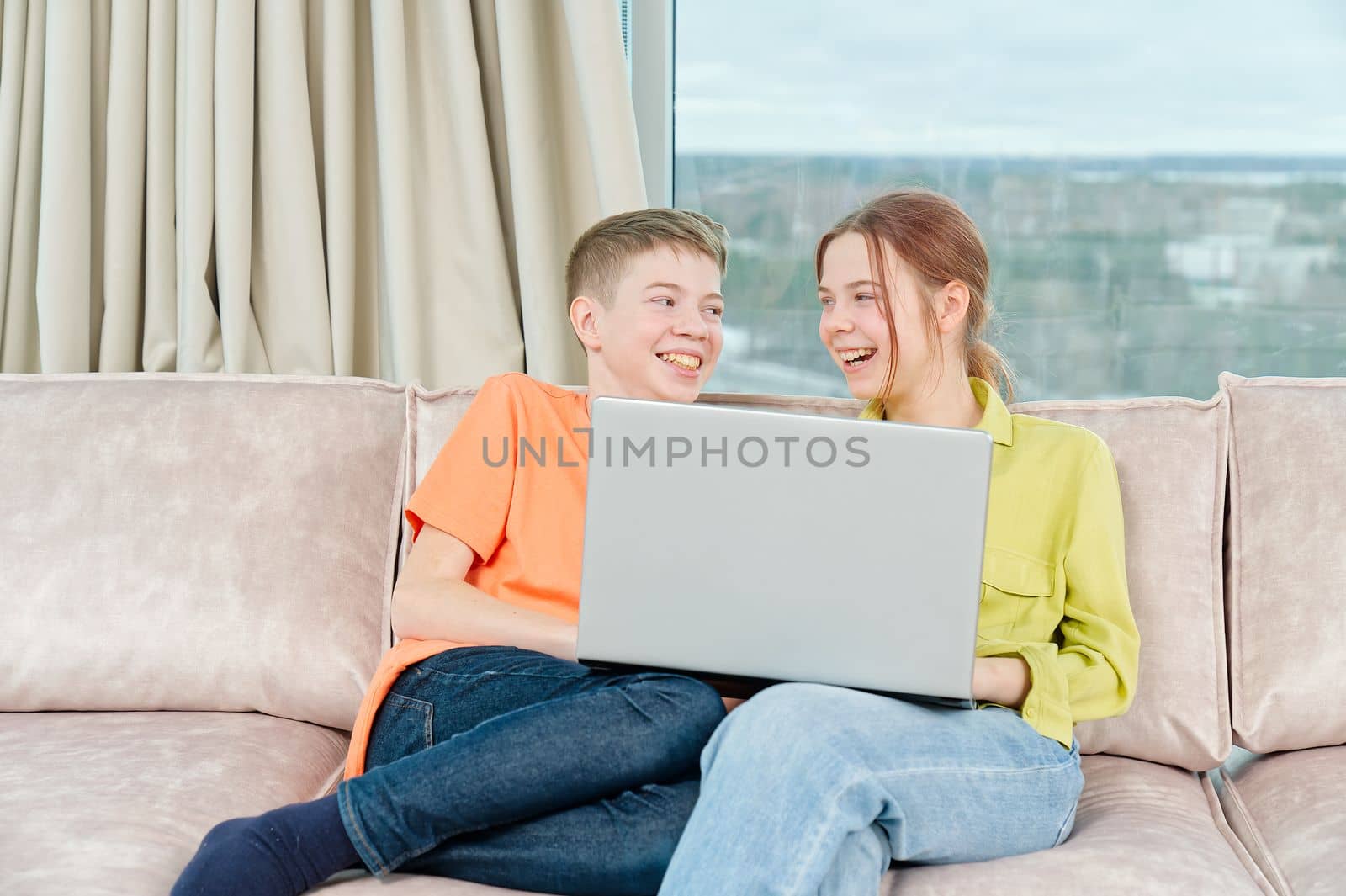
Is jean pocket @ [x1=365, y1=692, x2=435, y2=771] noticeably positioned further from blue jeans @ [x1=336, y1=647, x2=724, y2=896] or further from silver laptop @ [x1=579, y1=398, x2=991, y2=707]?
silver laptop @ [x1=579, y1=398, x2=991, y2=707]

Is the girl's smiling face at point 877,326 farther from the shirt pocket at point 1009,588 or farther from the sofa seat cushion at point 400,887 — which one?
the sofa seat cushion at point 400,887

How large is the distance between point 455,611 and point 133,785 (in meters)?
0.39

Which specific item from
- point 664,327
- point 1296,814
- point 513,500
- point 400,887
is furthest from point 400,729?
point 1296,814

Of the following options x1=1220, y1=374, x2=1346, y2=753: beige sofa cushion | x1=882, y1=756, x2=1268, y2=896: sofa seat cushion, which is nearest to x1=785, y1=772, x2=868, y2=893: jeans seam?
x1=882, y1=756, x2=1268, y2=896: sofa seat cushion

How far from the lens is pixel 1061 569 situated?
1335 mm

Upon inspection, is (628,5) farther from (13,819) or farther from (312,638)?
(13,819)

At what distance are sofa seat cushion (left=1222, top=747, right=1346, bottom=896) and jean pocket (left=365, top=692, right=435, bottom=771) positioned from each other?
895mm

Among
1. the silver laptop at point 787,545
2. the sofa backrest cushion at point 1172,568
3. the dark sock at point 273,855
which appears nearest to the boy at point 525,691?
the dark sock at point 273,855

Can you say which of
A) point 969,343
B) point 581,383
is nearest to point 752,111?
point 581,383

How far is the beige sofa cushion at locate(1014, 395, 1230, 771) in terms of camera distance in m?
1.42

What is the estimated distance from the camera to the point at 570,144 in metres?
2.01

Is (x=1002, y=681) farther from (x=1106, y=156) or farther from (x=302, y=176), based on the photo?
(x=302, y=176)

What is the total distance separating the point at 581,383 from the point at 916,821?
1144 millimetres

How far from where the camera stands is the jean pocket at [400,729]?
1.22m
